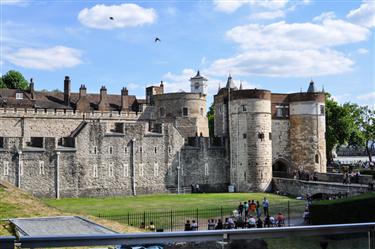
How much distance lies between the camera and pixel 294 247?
413 cm

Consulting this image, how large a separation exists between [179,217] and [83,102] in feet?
113

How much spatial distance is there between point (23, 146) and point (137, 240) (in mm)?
38294

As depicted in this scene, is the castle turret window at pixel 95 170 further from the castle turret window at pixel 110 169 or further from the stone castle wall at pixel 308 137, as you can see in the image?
the stone castle wall at pixel 308 137

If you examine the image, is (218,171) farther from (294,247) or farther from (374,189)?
(294,247)

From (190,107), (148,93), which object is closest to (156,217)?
(190,107)

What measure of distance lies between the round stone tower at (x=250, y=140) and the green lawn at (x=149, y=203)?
2.91 metres

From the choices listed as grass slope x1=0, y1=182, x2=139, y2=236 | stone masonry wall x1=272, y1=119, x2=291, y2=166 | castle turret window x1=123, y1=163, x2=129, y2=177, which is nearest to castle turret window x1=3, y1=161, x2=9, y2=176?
castle turret window x1=123, y1=163, x2=129, y2=177

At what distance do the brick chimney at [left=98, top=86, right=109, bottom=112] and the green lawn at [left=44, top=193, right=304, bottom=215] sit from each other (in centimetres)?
2201

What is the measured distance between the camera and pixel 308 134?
4966 centimetres

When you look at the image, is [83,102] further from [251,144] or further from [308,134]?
[308,134]

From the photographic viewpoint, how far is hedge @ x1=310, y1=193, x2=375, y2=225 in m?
21.8

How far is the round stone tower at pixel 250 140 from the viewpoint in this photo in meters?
46.5

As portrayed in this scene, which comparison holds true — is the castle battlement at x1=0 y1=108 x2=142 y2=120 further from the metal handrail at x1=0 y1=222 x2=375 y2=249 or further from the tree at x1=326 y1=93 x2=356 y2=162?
the metal handrail at x1=0 y1=222 x2=375 y2=249

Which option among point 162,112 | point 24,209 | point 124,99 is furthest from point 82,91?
point 24,209
